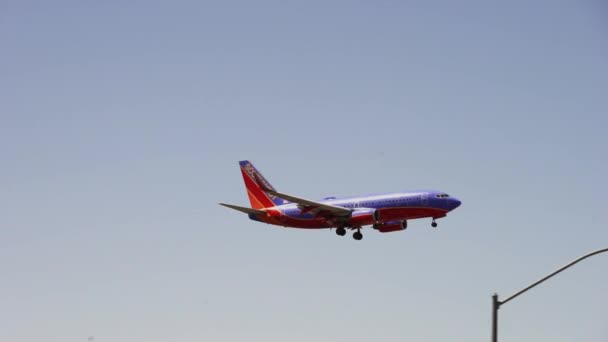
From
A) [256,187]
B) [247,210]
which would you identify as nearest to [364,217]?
[247,210]

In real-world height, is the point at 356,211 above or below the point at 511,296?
above

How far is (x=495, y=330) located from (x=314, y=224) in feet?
174

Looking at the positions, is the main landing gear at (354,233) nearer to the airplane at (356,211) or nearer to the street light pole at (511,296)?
the airplane at (356,211)

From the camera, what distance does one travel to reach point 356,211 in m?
76.5

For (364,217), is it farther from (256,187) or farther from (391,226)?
(256,187)

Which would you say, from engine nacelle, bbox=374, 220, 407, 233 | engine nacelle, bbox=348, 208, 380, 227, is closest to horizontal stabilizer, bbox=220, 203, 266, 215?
engine nacelle, bbox=348, 208, 380, 227

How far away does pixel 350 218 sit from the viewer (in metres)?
76.8

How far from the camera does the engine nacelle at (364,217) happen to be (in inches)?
2980

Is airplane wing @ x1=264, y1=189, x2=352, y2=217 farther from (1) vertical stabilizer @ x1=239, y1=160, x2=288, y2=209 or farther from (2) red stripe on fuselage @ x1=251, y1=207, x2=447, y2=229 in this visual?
(1) vertical stabilizer @ x1=239, y1=160, x2=288, y2=209

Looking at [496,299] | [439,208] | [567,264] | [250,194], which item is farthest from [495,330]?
[250,194]

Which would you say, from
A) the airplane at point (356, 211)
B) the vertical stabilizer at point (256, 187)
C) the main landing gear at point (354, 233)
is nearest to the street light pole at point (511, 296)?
the airplane at point (356, 211)

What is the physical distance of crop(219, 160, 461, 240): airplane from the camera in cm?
Result: 7406

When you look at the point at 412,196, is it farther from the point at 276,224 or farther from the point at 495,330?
the point at 495,330

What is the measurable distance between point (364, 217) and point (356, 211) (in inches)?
36.9
